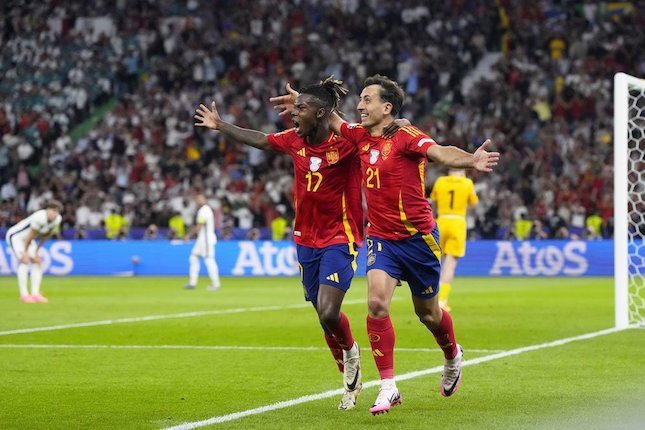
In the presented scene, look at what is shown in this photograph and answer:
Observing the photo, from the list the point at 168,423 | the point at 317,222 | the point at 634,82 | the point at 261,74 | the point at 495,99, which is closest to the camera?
the point at 168,423

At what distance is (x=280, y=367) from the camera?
11.1m

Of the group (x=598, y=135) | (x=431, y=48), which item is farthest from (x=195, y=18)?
(x=598, y=135)

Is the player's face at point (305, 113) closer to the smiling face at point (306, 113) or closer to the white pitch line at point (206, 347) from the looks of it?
the smiling face at point (306, 113)

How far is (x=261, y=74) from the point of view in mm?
39500

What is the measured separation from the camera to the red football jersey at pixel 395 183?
8375mm

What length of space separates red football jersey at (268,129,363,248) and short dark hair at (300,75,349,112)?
23cm

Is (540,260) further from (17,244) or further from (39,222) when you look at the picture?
(39,222)

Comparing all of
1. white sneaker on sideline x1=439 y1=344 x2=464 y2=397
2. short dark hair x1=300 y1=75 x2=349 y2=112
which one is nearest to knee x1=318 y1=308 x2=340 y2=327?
white sneaker on sideline x1=439 y1=344 x2=464 y2=397

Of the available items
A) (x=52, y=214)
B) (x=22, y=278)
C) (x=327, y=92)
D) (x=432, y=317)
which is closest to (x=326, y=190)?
(x=327, y=92)

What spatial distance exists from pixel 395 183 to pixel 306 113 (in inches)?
33.0

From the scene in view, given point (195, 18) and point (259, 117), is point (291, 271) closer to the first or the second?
point (259, 117)

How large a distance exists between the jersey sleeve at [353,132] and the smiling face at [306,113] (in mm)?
207

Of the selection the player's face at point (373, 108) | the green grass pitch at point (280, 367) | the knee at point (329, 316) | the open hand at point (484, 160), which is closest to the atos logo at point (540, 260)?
the green grass pitch at point (280, 367)

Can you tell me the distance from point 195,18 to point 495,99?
1148cm
